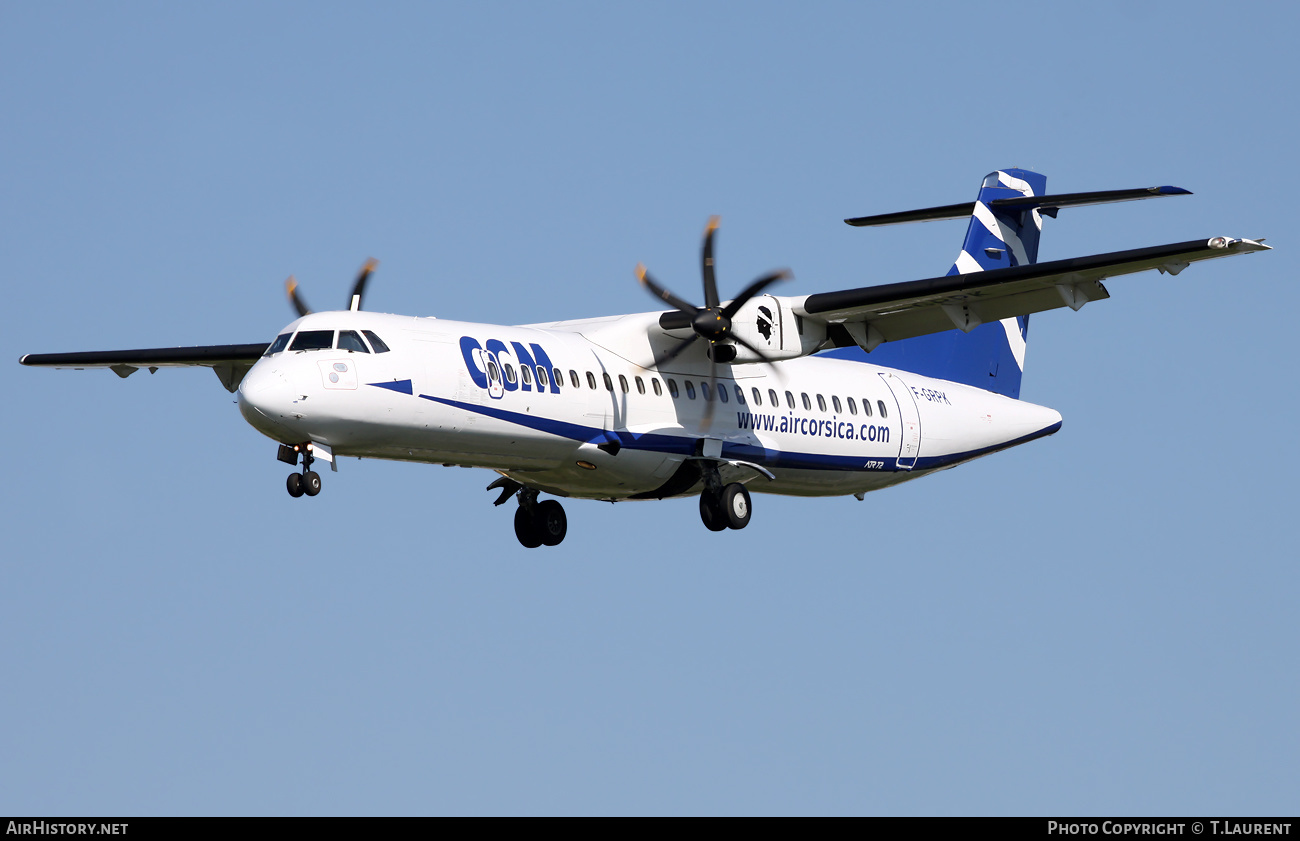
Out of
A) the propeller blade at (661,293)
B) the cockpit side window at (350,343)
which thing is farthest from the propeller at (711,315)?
the cockpit side window at (350,343)

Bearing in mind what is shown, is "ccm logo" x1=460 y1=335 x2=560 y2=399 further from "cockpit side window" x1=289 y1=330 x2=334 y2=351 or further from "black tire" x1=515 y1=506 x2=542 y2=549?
"black tire" x1=515 y1=506 x2=542 y2=549

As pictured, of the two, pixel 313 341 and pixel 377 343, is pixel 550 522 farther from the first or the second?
pixel 313 341

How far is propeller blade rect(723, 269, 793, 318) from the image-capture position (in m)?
21.9

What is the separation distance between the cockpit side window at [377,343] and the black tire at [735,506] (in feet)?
19.0

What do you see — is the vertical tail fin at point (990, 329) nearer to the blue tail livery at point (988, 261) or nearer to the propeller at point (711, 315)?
the blue tail livery at point (988, 261)

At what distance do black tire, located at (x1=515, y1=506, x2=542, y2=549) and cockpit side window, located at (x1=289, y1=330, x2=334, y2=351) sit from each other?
5.49m

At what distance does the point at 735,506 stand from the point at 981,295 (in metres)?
4.46

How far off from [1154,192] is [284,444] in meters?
12.8

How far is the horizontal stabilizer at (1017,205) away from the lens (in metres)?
23.7

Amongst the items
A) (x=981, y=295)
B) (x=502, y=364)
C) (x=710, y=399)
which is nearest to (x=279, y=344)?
(x=502, y=364)

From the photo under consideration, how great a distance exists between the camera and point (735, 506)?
886 inches

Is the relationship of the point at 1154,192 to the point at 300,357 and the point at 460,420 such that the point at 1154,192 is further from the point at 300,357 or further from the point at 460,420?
the point at 300,357

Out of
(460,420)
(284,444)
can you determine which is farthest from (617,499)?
(284,444)

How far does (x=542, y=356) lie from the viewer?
67.4 feet
